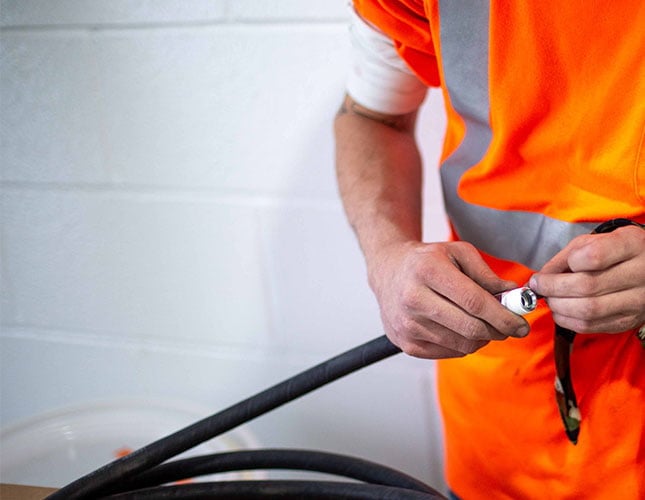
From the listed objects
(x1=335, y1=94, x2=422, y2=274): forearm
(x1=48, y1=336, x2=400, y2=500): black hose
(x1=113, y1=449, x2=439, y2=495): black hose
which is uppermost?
(x1=335, y1=94, x2=422, y2=274): forearm

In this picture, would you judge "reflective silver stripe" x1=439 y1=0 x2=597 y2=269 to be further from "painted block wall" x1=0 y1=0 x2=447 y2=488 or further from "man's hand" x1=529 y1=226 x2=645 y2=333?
"painted block wall" x1=0 y1=0 x2=447 y2=488

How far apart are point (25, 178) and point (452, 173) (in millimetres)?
869

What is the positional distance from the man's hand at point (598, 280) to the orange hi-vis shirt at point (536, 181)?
8 centimetres

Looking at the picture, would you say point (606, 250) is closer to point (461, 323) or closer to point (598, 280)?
point (598, 280)

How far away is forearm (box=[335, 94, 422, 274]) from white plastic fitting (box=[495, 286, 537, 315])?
209mm

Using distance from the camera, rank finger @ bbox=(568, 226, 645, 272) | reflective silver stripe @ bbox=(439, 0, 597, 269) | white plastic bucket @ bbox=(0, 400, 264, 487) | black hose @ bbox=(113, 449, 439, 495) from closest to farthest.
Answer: finger @ bbox=(568, 226, 645, 272) → reflective silver stripe @ bbox=(439, 0, 597, 269) → black hose @ bbox=(113, 449, 439, 495) → white plastic bucket @ bbox=(0, 400, 264, 487)

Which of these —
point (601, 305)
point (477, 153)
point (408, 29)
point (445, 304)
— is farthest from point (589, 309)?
point (408, 29)

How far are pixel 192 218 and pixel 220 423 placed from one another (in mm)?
611

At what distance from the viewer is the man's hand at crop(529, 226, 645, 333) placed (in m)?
0.58

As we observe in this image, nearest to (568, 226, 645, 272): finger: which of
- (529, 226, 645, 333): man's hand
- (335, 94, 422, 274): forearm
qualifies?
(529, 226, 645, 333): man's hand

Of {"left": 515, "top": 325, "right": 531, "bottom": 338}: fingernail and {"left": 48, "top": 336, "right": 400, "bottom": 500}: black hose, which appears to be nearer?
{"left": 515, "top": 325, "right": 531, "bottom": 338}: fingernail

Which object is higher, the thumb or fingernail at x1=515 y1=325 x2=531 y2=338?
the thumb

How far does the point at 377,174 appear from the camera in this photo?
89 centimetres

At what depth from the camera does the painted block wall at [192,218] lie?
117 cm
